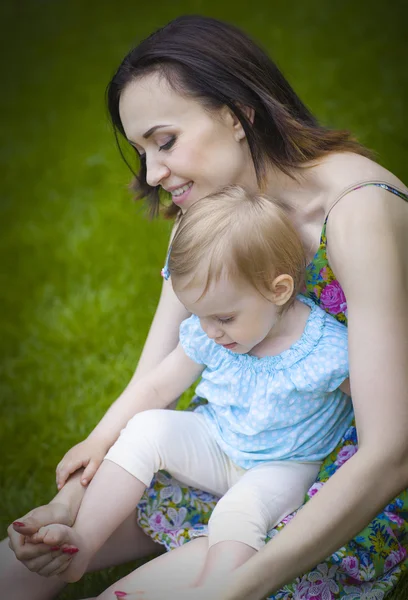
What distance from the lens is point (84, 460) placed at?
7.02 ft

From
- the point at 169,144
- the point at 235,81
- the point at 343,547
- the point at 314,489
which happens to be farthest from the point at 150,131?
the point at 343,547

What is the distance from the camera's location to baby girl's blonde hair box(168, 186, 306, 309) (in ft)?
6.19

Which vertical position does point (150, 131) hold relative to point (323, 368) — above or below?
above

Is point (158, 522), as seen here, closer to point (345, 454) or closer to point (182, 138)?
point (345, 454)

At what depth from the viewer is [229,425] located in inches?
82.7

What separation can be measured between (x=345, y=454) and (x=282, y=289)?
16.3 inches

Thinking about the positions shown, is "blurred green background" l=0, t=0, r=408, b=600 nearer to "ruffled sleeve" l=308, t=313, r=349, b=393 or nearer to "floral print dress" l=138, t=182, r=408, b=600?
"floral print dress" l=138, t=182, r=408, b=600

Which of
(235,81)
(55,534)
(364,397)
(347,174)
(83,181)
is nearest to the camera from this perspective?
(364,397)

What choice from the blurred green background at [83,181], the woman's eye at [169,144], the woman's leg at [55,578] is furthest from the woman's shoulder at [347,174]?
the blurred green background at [83,181]

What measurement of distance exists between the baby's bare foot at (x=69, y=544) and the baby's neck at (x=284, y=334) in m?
0.57

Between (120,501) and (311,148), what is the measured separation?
3.07ft

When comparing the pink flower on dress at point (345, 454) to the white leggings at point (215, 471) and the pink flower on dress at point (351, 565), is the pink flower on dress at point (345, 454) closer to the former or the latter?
the white leggings at point (215, 471)

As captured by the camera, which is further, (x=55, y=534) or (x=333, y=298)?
(x=333, y=298)

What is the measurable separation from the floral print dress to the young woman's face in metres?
0.31
